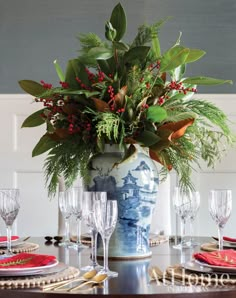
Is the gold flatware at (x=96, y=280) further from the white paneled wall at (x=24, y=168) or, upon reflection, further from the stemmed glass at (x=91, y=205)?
the white paneled wall at (x=24, y=168)

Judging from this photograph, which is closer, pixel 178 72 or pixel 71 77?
pixel 71 77

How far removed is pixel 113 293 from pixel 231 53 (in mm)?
3102

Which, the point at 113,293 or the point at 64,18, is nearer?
the point at 113,293

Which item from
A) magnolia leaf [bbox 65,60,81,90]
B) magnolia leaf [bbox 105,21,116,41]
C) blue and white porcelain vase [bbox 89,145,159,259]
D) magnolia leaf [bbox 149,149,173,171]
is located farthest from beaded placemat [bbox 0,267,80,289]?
magnolia leaf [bbox 105,21,116,41]

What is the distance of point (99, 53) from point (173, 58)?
0.72 ft

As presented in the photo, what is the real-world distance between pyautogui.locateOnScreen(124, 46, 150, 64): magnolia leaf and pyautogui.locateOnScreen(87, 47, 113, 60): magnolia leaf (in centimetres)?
5

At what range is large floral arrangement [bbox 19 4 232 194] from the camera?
184 centimetres

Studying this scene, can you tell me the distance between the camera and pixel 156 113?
1823mm

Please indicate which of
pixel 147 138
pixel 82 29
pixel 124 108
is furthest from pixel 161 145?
pixel 82 29

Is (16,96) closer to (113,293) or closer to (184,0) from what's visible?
(184,0)

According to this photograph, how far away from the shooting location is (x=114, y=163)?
1.85 metres

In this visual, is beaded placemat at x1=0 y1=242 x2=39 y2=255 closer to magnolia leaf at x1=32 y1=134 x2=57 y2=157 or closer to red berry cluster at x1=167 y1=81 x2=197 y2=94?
magnolia leaf at x1=32 y1=134 x2=57 y2=157

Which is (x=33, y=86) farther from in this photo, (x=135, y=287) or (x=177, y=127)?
(x=135, y=287)

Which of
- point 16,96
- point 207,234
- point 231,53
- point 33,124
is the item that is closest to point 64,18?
point 16,96
